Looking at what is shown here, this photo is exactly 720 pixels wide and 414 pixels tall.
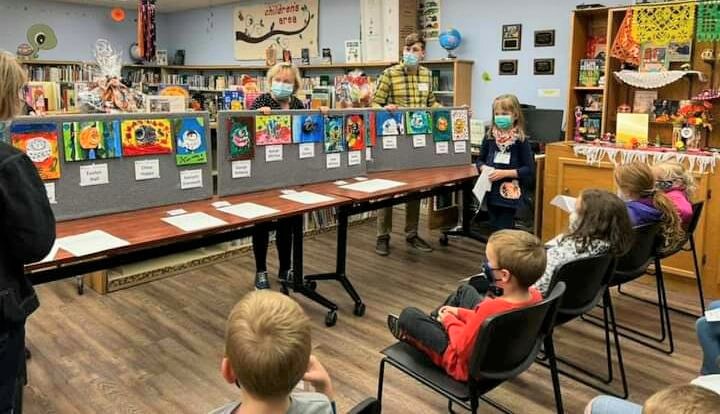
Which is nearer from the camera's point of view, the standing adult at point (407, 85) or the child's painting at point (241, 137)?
the child's painting at point (241, 137)

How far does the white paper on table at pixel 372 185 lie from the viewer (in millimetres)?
3346

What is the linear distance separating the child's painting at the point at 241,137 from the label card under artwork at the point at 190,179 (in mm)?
215

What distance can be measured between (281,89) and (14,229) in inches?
90.6

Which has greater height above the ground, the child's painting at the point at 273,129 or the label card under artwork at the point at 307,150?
the child's painting at the point at 273,129

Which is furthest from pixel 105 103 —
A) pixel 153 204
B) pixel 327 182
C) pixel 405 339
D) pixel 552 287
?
pixel 552 287

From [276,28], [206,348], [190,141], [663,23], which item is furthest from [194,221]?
[276,28]

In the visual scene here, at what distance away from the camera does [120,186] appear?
2.70 m

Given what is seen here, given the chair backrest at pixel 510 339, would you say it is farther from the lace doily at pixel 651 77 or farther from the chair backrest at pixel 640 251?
the lace doily at pixel 651 77

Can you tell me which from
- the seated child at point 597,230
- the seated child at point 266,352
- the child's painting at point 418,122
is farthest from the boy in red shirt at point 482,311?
the child's painting at point 418,122

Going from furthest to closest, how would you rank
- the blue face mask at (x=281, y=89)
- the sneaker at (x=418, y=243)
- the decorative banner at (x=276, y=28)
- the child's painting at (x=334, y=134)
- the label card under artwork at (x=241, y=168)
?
the decorative banner at (x=276, y=28)
the sneaker at (x=418, y=243)
the blue face mask at (x=281, y=89)
the child's painting at (x=334, y=134)
the label card under artwork at (x=241, y=168)

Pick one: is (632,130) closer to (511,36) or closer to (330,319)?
(511,36)

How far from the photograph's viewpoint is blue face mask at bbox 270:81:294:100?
3637 millimetres

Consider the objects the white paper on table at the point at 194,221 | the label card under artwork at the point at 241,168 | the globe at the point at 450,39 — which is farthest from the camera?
the globe at the point at 450,39

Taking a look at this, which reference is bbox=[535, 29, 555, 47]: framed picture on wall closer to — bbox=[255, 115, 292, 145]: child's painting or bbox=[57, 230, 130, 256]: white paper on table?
bbox=[255, 115, 292, 145]: child's painting
